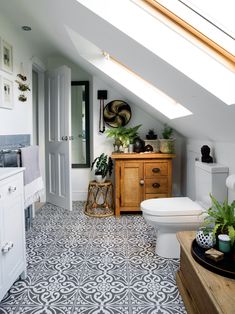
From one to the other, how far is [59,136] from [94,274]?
200cm

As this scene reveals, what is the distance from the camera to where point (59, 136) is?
132 inches

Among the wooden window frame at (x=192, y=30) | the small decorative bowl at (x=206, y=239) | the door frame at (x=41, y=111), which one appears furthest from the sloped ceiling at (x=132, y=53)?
the door frame at (x=41, y=111)

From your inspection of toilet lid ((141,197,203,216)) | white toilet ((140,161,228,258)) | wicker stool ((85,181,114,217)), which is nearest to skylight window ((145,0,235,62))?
white toilet ((140,161,228,258))

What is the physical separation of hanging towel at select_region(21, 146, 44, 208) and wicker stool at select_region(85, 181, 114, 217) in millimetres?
818

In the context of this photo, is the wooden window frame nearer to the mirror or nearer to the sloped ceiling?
the sloped ceiling

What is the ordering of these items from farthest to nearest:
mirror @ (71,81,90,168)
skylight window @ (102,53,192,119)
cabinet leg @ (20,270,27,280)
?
1. mirror @ (71,81,90,168)
2. skylight window @ (102,53,192,119)
3. cabinet leg @ (20,270,27,280)

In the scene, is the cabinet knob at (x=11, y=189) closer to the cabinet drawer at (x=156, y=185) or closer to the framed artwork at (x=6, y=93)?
the framed artwork at (x=6, y=93)

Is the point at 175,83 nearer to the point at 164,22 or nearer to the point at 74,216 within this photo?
the point at 164,22

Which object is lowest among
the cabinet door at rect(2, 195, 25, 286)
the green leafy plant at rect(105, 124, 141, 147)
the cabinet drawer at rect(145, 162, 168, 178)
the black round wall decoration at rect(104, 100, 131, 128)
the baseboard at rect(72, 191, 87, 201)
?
the baseboard at rect(72, 191, 87, 201)

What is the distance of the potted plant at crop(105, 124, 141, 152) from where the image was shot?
3.21m

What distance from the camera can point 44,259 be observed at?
6.73ft

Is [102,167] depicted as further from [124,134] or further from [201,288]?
[201,288]

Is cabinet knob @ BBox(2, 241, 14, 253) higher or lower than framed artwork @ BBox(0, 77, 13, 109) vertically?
lower

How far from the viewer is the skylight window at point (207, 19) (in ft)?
4.15
